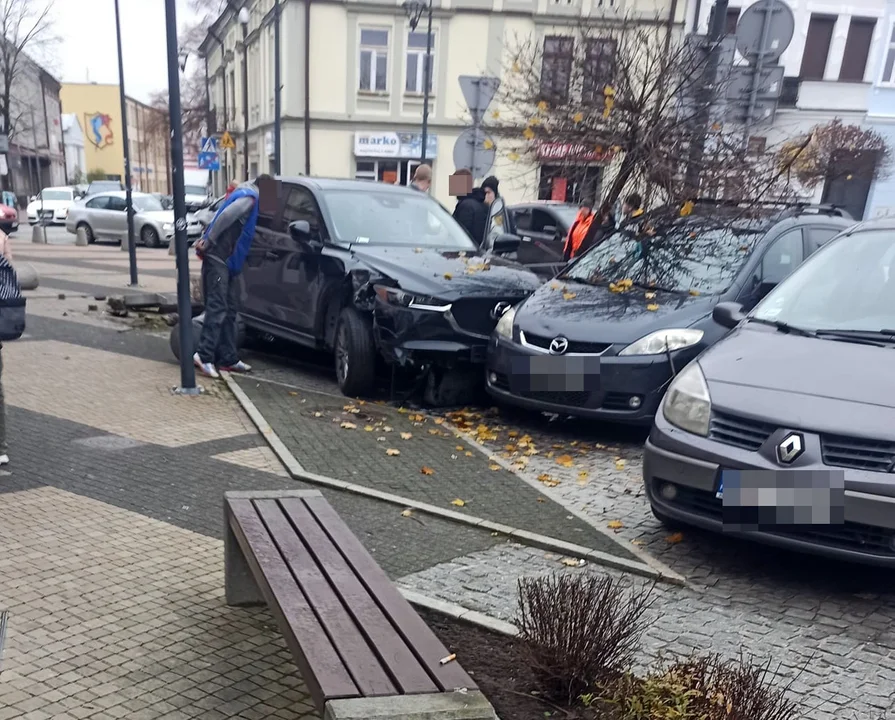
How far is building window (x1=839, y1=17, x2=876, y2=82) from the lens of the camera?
3120cm

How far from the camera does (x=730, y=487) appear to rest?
4141mm

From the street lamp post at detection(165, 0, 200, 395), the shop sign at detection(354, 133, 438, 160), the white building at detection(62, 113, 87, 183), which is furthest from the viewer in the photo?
the white building at detection(62, 113, 87, 183)

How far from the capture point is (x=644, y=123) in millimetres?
8516

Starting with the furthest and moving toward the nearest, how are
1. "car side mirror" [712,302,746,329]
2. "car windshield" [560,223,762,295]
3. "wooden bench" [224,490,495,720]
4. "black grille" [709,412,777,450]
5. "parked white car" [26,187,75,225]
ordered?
"parked white car" [26,187,75,225] < "car windshield" [560,223,762,295] < "car side mirror" [712,302,746,329] < "black grille" [709,412,777,450] < "wooden bench" [224,490,495,720]

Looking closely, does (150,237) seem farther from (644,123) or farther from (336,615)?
(336,615)

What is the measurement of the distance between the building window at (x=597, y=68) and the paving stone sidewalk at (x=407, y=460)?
158 inches

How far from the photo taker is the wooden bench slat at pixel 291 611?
2424 millimetres

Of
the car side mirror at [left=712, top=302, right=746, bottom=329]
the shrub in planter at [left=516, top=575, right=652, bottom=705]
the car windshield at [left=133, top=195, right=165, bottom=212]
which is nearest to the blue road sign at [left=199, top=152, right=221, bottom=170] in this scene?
the car windshield at [left=133, top=195, right=165, bottom=212]

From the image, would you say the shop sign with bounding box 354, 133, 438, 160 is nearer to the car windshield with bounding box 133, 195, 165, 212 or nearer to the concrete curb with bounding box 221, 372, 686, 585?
the car windshield with bounding box 133, 195, 165, 212

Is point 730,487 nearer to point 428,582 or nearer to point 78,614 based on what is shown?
point 428,582

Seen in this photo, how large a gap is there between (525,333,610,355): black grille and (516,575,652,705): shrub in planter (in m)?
3.32

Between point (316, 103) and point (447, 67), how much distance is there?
5.08 m

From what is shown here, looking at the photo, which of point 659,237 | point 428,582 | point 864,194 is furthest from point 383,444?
point 864,194

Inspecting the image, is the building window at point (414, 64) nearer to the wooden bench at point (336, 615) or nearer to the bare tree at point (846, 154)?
the bare tree at point (846, 154)
